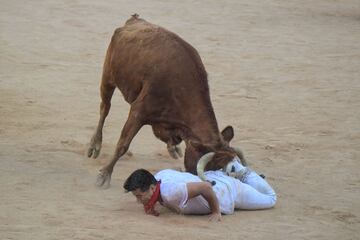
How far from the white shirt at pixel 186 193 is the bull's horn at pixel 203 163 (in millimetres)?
45

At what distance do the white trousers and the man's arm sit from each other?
42 centimetres

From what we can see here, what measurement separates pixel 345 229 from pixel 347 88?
658cm

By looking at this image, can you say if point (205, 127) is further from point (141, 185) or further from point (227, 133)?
point (141, 185)

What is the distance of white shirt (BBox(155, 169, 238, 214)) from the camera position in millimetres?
7270

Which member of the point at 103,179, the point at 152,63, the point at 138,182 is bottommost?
the point at 103,179

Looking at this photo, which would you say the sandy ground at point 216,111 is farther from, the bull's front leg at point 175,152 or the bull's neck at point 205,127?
the bull's neck at point 205,127

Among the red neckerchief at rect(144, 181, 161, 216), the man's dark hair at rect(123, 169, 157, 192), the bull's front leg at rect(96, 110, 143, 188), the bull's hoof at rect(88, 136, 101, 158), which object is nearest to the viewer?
the man's dark hair at rect(123, 169, 157, 192)

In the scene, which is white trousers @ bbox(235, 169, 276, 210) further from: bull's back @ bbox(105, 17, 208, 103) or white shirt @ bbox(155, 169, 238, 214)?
bull's back @ bbox(105, 17, 208, 103)

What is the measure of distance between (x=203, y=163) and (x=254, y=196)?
531 millimetres

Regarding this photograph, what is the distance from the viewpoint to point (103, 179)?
840 cm

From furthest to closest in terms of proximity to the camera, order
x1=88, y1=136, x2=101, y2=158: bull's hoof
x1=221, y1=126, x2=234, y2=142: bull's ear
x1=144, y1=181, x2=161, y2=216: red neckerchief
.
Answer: x1=88, y1=136, x2=101, y2=158: bull's hoof → x1=221, y1=126, x2=234, y2=142: bull's ear → x1=144, y1=181, x2=161, y2=216: red neckerchief

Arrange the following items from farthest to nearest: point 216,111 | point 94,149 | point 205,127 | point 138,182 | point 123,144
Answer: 1. point 216,111
2. point 94,149
3. point 123,144
4. point 205,127
5. point 138,182

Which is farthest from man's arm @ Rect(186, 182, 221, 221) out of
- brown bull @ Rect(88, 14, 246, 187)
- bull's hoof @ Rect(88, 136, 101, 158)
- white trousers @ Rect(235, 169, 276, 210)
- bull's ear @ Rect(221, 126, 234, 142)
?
bull's hoof @ Rect(88, 136, 101, 158)

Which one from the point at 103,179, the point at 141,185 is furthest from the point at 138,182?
the point at 103,179
